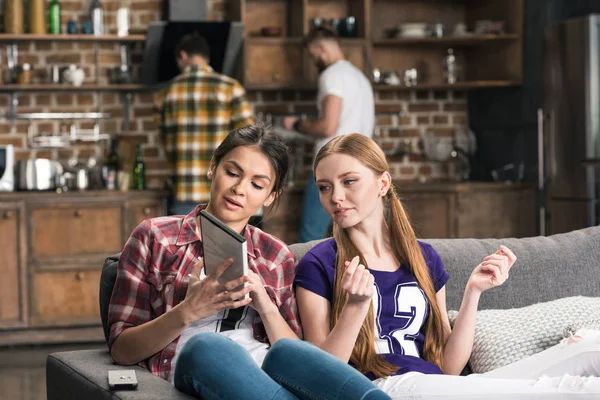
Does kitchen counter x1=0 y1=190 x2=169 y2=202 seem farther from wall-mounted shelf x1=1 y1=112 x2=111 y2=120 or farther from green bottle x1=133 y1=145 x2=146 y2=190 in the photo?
wall-mounted shelf x1=1 y1=112 x2=111 y2=120

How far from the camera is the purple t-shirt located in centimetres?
238

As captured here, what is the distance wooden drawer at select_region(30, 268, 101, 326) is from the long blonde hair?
3.34 meters

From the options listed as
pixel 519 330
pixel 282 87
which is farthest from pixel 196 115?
pixel 519 330

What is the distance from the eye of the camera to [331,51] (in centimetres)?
567

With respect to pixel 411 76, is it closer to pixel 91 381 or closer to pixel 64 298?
pixel 64 298

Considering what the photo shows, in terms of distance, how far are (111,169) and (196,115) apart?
2.46 feet

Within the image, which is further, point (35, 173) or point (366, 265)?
point (35, 173)

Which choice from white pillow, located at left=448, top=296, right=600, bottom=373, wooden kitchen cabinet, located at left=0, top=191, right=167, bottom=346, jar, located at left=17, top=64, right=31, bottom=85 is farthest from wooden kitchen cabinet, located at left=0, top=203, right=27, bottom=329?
white pillow, located at left=448, top=296, right=600, bottom=373

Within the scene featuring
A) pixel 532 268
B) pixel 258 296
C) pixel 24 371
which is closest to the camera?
pixel 258 296

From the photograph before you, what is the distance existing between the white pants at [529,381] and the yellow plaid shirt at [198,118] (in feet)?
11.3

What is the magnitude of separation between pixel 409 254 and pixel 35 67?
419 cm

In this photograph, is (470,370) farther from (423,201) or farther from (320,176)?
(423,201)

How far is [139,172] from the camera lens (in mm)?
5898

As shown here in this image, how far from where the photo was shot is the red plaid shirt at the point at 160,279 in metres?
2.24
